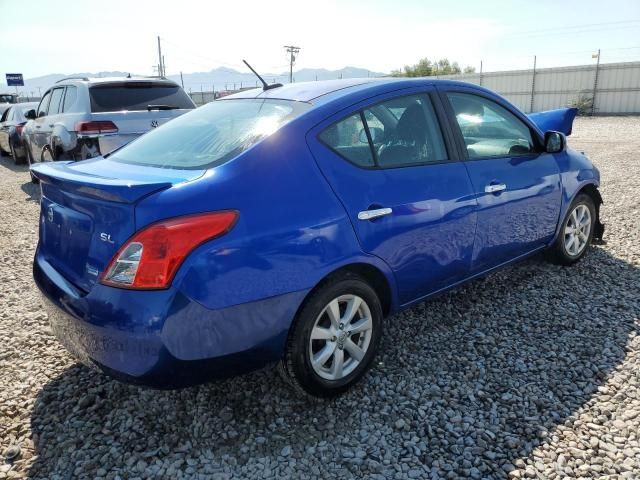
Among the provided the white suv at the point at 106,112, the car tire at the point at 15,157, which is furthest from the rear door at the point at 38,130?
the car tire at the point at 15,157

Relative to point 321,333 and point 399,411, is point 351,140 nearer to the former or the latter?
point 321,333

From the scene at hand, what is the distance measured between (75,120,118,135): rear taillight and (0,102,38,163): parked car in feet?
20.5

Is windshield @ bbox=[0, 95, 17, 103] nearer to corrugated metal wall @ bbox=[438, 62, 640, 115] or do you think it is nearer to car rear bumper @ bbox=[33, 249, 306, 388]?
corrugated metal wall @ bbox=[438, 62, 640, 115]

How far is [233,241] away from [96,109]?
222 inches

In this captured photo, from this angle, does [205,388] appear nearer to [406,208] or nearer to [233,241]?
[233,241]

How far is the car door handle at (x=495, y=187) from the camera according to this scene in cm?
326

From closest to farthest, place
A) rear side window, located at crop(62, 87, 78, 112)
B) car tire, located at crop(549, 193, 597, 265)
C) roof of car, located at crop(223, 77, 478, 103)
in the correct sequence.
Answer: roof of car, located at crop(223, 77, 478, 103)
car tire, located at crop(549, 193, 597, 265)
rear side window, located at crop(62, 87, 78, 112)

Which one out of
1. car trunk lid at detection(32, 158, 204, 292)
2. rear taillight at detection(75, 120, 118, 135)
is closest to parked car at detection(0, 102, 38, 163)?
rear taillight at detection(75, 120, 118, 135)

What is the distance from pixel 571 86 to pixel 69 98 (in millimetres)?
30967

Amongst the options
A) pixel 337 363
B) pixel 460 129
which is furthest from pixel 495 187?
pixel 337 363

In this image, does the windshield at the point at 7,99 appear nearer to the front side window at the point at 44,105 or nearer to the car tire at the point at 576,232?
the front side window at the point at 44,105

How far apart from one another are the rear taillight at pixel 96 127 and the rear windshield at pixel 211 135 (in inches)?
151

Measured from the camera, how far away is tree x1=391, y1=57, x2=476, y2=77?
4375 centimetres

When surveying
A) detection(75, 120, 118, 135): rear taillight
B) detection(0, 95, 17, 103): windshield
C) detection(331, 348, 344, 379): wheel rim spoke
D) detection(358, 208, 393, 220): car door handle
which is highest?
detection(0, 95, 17, 103): windshield
